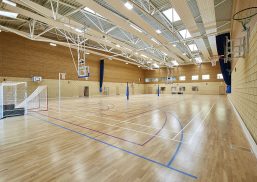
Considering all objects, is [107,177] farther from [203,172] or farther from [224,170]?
[224,170]

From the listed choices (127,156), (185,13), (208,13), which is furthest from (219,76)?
(127,156)

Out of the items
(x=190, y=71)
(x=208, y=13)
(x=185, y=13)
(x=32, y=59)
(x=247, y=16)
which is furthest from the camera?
(x=190, y=71)

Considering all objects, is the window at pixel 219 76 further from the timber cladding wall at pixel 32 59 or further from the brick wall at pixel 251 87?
the brick wall at pixel 251 87

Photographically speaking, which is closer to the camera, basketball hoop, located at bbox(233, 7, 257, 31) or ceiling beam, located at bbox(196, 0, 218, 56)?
basketball hoop, located at bbox(233, 7, 257, 31)

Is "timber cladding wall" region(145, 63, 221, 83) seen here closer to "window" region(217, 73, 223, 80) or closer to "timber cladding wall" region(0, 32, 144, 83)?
"window" region(217, 73, 223, 80)

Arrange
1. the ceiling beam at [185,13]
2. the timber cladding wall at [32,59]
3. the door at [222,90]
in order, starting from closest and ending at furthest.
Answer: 1. the ceiling beam at [185,13]
2. the timber cladding wall at [32,59]
3. the door at [222,90]

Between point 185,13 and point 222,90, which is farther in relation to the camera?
point 222,90

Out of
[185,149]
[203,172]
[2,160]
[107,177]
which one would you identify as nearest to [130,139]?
[185,149]

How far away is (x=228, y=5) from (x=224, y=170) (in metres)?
11.8

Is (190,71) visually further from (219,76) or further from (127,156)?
(127,156)

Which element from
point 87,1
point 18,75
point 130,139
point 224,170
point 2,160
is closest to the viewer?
point 224,170

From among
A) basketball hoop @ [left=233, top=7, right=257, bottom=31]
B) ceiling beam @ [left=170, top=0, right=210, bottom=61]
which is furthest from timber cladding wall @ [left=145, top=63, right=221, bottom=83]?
basketball hoop @ [left=233, top=7, right=257, bottom=31]

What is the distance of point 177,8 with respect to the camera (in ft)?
27.0

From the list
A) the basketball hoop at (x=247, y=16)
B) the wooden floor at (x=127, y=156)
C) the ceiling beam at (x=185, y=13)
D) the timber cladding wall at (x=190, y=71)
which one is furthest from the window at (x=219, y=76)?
the wooden floor at (x=127, y=156)
